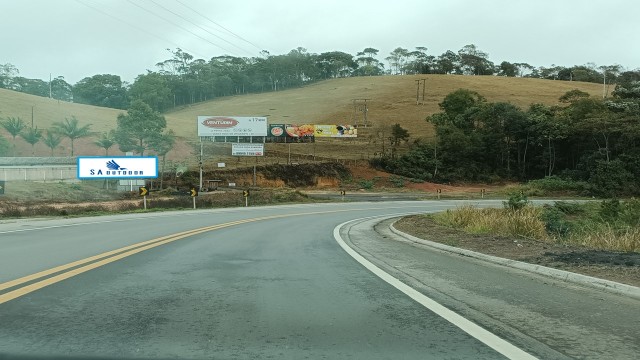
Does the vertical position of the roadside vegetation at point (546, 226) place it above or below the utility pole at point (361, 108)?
below

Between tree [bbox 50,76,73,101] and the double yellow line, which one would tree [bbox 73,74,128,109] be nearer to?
tree [bbox 50,76,73,101]

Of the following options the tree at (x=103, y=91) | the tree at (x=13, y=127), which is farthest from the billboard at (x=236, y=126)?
the tree at (x=103, y=91)

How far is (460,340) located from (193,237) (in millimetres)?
12360

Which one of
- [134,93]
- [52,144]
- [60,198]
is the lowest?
[60,198]

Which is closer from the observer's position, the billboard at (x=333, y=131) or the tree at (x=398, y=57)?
the billboard at (x=333, y=131)

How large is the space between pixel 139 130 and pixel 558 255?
6585 cm

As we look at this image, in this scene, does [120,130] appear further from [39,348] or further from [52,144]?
[39,348]

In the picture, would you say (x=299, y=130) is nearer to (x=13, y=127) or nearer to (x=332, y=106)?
(x=332, y=106)

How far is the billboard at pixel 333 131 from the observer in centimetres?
8288

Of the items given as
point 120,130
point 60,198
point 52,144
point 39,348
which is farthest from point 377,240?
point 52,144

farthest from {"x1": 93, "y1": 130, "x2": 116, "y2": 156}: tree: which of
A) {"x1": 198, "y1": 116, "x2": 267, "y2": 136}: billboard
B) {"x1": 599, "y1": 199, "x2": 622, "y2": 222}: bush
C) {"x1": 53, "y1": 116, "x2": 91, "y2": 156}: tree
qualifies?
{"x1": 599, "y1": 199, "x2": 622, "y2": 222}: bush

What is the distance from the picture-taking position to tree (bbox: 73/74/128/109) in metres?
126

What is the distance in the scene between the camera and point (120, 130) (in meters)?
71.2

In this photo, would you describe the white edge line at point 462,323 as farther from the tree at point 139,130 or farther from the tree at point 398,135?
the tree at point 398,135
